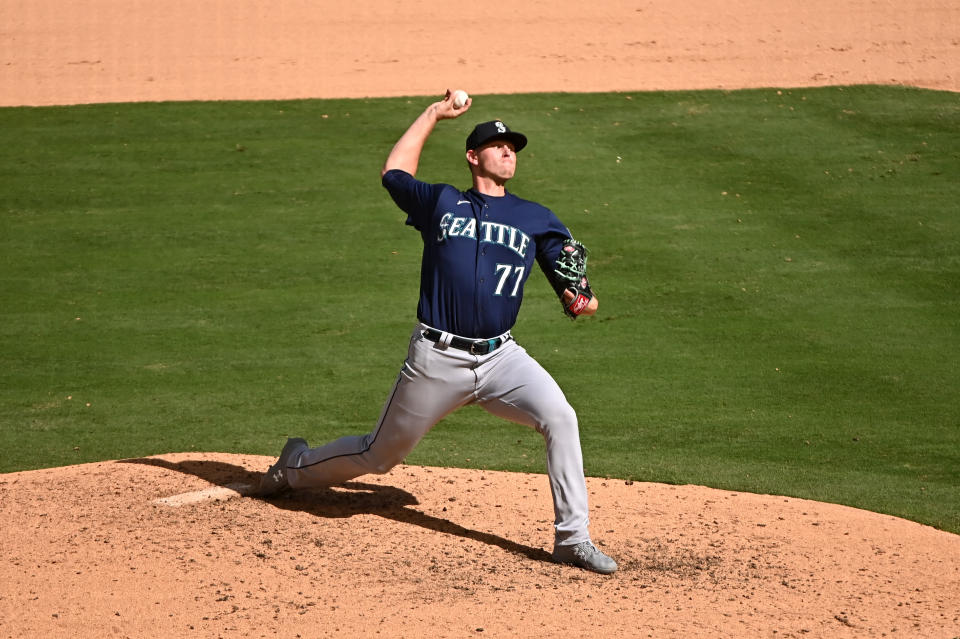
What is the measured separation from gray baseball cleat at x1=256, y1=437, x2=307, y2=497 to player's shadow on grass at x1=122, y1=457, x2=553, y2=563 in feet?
0.22

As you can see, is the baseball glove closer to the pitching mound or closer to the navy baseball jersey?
the navy baseball jersey

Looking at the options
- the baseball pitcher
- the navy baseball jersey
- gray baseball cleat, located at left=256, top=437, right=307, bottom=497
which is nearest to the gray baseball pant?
the baseball pitcher

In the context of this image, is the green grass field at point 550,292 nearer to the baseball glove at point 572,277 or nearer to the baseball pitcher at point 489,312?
the baseball pitcher at point 489,312

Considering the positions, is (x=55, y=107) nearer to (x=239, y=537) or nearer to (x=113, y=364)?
(x=113, y=364)

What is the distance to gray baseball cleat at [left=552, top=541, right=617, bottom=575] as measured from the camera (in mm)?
4867

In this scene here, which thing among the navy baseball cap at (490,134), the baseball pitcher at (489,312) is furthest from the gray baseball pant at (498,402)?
the navy baseball cap at (490,134)

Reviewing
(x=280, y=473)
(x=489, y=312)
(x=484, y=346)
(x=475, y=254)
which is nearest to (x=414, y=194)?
(x=475, y=254)

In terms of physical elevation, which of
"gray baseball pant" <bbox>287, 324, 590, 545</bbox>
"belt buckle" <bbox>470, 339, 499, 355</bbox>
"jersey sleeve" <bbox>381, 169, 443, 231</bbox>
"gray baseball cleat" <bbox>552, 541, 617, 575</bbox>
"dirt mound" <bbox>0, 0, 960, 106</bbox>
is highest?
"dirt mound" <bbox>0, 0, 960, 106</bbox>

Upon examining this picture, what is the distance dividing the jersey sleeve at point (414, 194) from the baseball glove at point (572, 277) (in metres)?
0.61

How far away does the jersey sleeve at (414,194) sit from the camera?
4.98 meters

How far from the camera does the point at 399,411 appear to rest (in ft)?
16.5

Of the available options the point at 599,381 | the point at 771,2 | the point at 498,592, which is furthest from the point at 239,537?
the point at 771,2

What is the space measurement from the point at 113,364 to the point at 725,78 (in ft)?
32.8

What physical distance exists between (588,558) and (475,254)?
1390 millimetres
